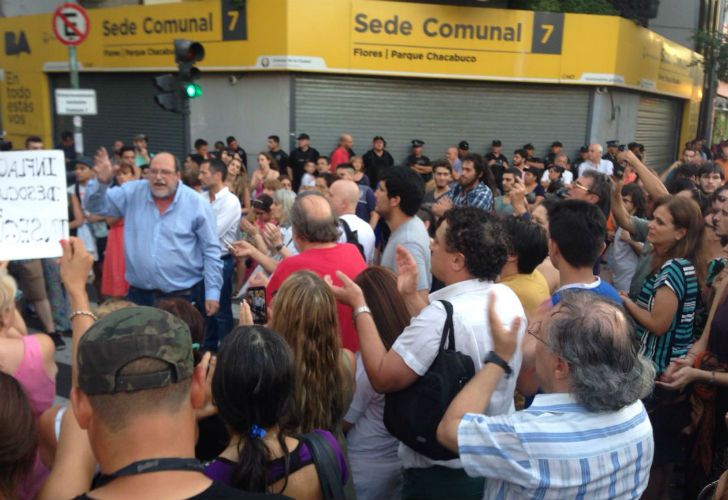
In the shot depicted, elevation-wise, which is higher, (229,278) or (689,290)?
(689,290)

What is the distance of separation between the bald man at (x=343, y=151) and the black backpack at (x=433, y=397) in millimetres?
11653

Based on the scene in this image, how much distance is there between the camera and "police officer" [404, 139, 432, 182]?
14820 mm

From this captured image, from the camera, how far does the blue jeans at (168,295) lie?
5387 mm

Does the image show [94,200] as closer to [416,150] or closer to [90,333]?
[90,333]

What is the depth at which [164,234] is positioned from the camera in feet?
17.4

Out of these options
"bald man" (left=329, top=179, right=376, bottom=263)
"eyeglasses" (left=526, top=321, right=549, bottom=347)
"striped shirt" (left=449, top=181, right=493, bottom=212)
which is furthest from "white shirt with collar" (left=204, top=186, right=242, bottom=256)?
"eyeglasses" (left=526, top=321, right=549, bottom=347)

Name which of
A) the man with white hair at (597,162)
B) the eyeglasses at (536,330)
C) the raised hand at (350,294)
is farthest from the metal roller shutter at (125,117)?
the eyeglasses at (536,330)

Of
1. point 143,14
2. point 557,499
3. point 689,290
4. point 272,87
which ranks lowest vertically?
point 557,499

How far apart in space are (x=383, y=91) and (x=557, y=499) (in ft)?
46.5

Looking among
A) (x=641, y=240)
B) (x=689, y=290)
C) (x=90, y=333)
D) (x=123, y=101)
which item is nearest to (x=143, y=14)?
(x=123, y=101)

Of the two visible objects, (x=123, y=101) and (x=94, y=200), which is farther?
(x=123, y=101)

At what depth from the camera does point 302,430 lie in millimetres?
2576

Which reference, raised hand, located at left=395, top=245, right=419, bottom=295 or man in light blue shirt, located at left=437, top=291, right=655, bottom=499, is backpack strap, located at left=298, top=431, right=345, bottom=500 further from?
raised hand, located at left=395, top=245, right=419, bottom=295

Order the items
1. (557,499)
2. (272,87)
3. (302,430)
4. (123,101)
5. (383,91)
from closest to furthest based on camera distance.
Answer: (557,499) < (302,430) < (272,87) < (383,91) < (123,101)
